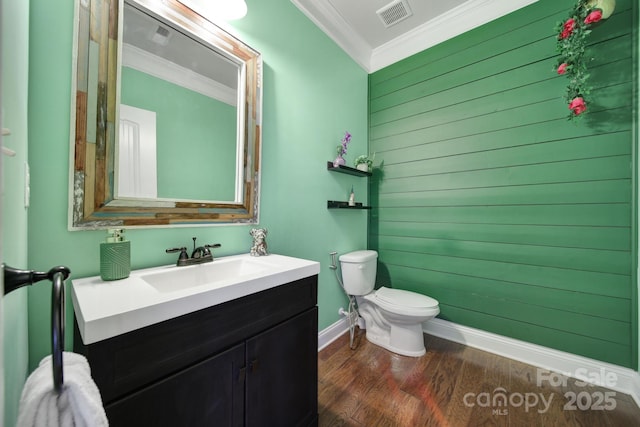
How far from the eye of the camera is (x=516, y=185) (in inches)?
69.8

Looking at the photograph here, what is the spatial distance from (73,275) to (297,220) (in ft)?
3.75

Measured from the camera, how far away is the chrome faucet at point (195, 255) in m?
1.11

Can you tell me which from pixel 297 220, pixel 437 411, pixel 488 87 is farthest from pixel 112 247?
pixel 488 87

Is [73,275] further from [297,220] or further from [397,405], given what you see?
[397,405]

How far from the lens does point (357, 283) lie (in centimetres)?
197

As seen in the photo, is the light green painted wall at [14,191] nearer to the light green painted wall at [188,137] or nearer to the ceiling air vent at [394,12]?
the light green painted wall at [188,137]

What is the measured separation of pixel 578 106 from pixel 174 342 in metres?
2.35

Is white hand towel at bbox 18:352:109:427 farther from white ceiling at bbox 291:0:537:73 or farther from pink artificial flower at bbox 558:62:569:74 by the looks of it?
pink artificial flower at bbox 558:62:569:74

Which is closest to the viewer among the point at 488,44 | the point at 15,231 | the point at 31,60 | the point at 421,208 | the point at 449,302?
the point at 15,231

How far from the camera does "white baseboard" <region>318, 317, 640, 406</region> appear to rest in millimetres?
1465

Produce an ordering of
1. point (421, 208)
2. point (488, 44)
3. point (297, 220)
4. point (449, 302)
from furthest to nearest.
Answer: point (421, 208) < point (449, 302) < point (488, 44) < point (297, 220)

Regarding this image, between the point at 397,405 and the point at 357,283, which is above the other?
the point at 357,283

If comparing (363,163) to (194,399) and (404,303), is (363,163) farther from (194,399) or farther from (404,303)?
(194,399)

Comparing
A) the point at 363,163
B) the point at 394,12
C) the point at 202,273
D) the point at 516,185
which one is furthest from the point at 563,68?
the point at 202,273
